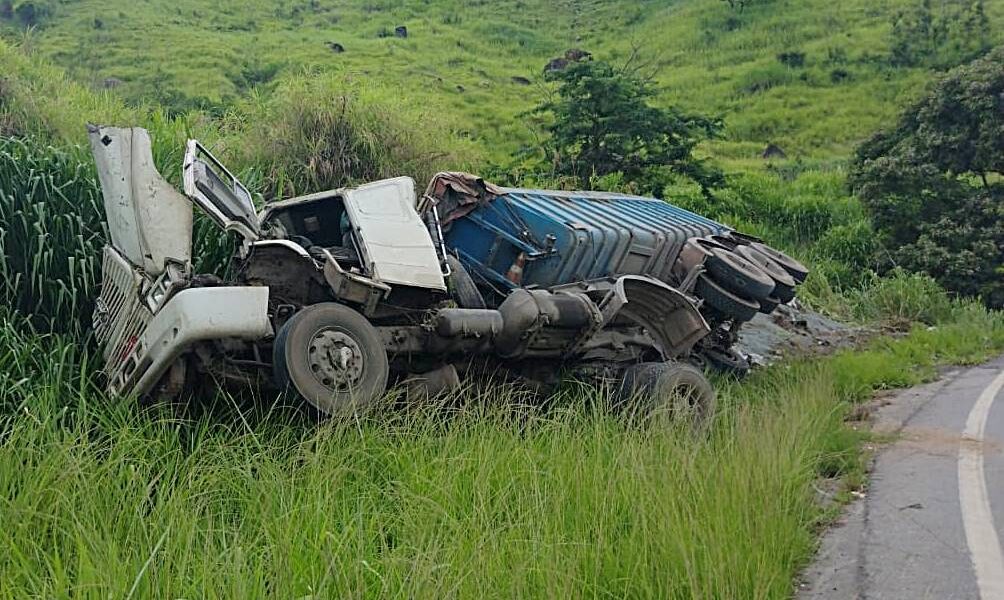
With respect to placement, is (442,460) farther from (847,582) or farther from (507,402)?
(847,582)

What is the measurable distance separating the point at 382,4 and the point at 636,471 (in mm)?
53416

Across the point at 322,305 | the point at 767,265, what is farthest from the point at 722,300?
the point at 322,305

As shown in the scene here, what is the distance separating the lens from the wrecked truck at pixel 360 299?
585cm

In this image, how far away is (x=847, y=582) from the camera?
15.5ft

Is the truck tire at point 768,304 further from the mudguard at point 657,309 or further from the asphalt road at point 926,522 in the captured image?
the asphalt road at point 926,522

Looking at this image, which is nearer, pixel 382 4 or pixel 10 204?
pixel 10 204

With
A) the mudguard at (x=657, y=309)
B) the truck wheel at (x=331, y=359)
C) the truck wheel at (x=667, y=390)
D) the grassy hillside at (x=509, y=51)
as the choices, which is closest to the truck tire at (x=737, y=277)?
the mudguard at (x=657, y=309)

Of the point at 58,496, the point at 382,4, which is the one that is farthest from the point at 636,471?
the point at 382,4

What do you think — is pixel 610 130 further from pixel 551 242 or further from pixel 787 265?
pixel 551 242

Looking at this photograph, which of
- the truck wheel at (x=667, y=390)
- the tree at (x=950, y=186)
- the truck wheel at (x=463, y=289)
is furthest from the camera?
the tree at (x=950, y=186)

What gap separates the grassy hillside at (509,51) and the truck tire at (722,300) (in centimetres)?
1765

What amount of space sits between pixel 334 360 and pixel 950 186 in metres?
16.2

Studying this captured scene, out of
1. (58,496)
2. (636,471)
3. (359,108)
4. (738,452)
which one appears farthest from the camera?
(359,108)

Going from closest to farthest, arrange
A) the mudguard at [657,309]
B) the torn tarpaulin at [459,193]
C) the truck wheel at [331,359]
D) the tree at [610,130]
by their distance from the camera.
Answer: the truck wheel at [331,359] < the mudguard at [657,309] < the torn tarpaulin at [459,193] < the tree at [610,130]
